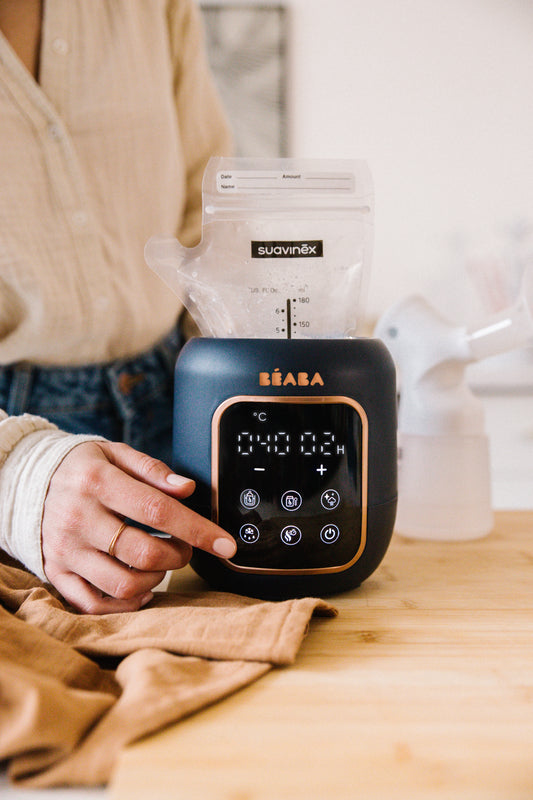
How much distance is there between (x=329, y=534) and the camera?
500 millimetres

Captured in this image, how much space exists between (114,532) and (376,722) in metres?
0.22

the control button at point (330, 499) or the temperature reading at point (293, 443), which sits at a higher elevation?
the temperature reading at point (293, 443)

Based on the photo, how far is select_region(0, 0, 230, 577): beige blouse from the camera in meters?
0.72

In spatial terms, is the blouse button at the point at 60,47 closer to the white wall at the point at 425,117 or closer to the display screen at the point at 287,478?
the display screen at the point at 287,478

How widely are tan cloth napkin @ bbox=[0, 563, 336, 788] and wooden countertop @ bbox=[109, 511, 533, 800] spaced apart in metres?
0.01

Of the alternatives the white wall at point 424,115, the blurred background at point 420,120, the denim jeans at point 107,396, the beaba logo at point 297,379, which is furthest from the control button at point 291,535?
the white wall at point 424,115

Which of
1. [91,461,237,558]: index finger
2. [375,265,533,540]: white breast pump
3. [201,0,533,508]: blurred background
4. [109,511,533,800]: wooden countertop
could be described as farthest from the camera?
[201,0,533,508]: blurred background

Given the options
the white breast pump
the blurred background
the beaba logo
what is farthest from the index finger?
the blurred background

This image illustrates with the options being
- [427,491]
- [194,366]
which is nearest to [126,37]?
[194,366]

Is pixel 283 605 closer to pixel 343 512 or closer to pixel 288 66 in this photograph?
pixel 343 512

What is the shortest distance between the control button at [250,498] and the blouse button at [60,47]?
21.7 inches

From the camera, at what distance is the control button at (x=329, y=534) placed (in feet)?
1.64

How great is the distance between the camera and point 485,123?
2291mm

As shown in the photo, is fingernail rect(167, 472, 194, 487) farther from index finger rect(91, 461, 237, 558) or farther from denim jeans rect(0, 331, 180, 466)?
denim jeans rect(0, 331, 180, 466)
